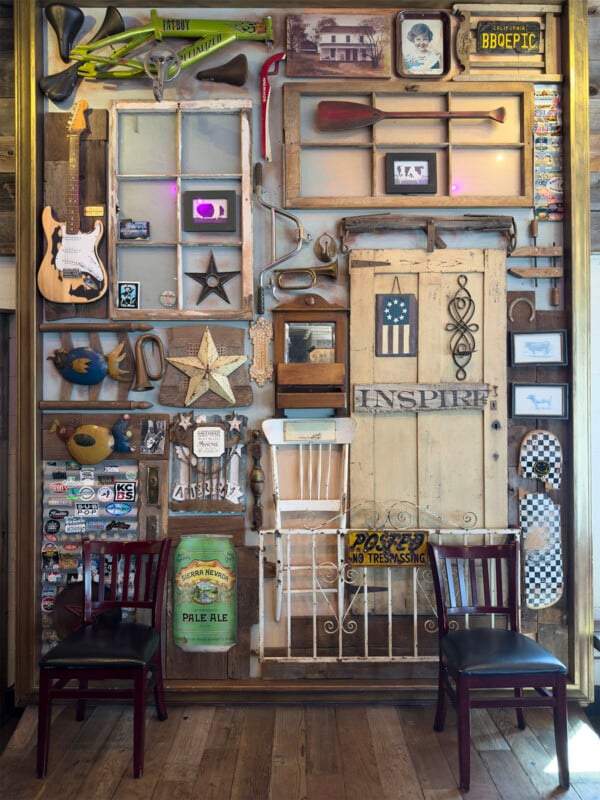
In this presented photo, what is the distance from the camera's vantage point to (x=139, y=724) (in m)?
2.56

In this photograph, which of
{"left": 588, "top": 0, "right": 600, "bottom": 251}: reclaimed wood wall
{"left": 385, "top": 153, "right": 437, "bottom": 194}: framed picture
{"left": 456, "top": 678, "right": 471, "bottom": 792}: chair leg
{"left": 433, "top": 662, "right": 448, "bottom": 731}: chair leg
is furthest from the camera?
{"left": 588, "top": 0, "right": 600, "bottom": 251}: reclaimed wood wall

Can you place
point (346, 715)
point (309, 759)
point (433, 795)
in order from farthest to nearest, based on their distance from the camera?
1. point (346, 715)
2. point (309, 759)
3. point (433, 795)

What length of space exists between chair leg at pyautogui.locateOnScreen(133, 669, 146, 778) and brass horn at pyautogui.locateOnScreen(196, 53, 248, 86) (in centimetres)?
268

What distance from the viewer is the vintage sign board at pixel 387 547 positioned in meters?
3.14

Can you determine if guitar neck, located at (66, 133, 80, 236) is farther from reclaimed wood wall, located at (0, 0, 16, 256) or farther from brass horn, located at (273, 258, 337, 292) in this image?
brass horn, located at (273, 258, 337, 292)

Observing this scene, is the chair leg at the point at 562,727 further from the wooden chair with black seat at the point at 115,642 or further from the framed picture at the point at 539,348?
the wooden chair with black seat at the point at 115,642

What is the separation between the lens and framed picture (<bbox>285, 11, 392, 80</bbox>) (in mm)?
3205

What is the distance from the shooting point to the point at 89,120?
321cm

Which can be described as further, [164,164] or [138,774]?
[164,164]

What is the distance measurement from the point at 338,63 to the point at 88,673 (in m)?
2.96

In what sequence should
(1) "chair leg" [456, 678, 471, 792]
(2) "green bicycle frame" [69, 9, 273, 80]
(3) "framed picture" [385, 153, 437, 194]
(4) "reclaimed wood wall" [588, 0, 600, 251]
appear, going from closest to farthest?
(1) "chair leg" [456, 678, 471, 792]
(2) "green bicycle frame" [69, 9, 273, 80]
(3) "framed picture" [385, 153, 437, 194]
(4) "reclaimed wood wall" [588, 0, 600, 251]

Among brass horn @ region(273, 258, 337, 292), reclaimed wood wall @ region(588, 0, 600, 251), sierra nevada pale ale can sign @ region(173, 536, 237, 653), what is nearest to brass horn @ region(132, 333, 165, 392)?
brass horn @ region(273, 258, 337, 292)

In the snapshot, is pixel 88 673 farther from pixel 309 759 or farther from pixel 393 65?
pixel 393 65

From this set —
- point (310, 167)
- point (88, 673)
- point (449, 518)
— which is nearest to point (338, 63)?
point (310, 167)
